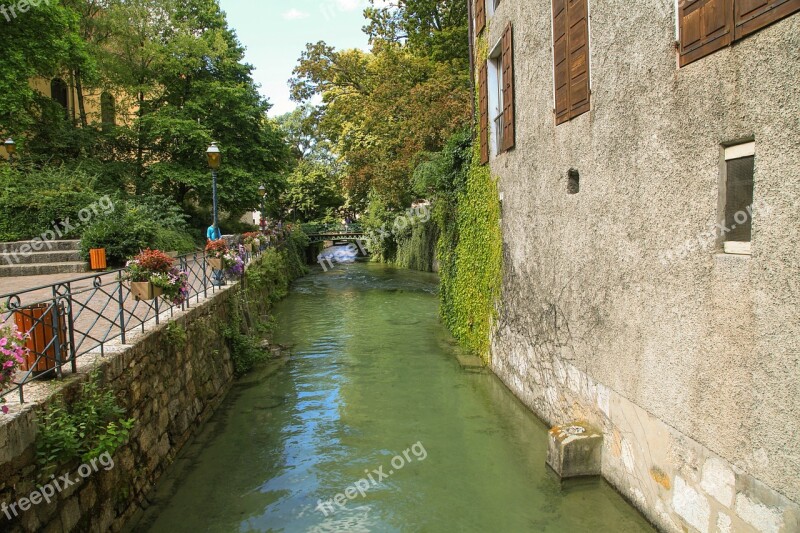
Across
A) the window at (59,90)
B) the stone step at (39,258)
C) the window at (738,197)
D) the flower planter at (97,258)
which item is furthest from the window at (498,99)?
the window at (59,90)

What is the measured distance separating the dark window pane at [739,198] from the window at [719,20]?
860mm

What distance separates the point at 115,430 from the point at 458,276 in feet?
29.2

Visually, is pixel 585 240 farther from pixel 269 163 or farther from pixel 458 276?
pixel 269 163

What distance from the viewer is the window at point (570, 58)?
19.9 feet

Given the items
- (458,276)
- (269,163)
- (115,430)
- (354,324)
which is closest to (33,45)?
(269,163)

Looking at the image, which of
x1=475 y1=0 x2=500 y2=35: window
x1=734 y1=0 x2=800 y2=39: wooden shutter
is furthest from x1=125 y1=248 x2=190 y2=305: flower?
x1=475 y1=0 x2=500 y2=35: window

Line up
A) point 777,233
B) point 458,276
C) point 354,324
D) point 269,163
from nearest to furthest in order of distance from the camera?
point 777,233
point 458,276
point 354,324
point 269,163

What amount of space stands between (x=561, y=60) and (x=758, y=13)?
3.32 m

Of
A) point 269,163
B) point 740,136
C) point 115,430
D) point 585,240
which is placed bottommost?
point 115,430

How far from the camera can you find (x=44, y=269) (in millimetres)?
14938

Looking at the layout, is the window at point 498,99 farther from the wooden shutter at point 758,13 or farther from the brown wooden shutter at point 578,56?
the wooden shutter at point 758,13

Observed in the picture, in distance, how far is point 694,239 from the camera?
4.29 meters

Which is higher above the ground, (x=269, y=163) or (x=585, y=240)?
(x=269, y=163)

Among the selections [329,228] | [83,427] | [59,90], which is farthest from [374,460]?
[329,228]
